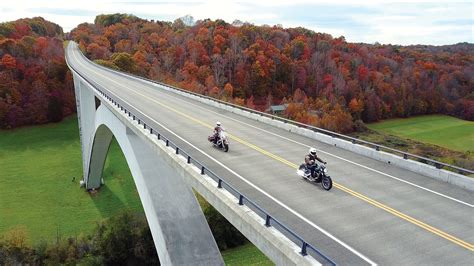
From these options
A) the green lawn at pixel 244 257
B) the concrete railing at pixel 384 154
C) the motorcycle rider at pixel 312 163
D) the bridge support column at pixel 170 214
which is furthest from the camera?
the green lawn at pixel 244 257

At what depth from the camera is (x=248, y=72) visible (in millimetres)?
93938

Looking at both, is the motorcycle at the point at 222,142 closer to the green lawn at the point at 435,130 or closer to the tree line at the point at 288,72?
the tree line at the point at 288,72

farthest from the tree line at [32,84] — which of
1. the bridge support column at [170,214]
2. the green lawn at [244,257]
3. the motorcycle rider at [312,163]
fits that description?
the motorcycle rider at [312,163]

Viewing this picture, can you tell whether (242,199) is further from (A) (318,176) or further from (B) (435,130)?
(B) (435,130)

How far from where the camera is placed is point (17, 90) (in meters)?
65.2

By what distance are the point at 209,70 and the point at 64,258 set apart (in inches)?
2466

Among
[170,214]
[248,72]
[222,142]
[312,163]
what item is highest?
[312,163]

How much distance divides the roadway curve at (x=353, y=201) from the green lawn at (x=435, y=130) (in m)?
71.6

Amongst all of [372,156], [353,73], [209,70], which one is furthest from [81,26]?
[372,156]

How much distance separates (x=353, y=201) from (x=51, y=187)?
42075 millimetres

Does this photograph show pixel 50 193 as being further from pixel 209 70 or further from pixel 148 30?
pixel 148 30

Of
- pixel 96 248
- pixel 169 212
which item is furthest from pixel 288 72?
pixel 169 212

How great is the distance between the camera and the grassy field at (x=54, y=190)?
121ft

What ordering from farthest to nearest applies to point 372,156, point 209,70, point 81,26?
point 81,26 → point 209,70 → point 372,156
